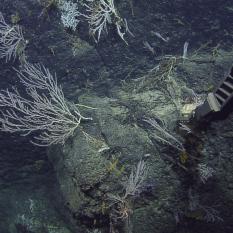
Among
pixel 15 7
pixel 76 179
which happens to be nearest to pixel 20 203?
pixel 76 179

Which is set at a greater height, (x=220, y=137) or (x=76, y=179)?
(x=220, y=137)

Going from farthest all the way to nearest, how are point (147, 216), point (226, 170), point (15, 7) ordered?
1. point (15, 7)
2. point (147, 216)
3. point (226, 170)

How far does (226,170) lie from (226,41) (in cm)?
219

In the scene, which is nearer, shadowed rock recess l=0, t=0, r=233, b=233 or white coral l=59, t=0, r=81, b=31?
shadowed rock recess l=0, t=0, r=233, b=233

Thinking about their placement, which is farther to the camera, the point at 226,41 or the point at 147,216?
the point at 226,41

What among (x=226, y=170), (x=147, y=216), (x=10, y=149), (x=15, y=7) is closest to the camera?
(x=226, y=170)

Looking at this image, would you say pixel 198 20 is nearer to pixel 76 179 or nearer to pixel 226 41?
pixel 226 41

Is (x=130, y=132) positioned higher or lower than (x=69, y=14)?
lower

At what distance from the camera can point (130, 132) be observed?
14.7ft

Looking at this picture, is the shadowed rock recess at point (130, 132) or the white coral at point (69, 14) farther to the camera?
the white coral at point (69, 14)

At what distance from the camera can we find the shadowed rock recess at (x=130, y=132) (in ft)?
13.7

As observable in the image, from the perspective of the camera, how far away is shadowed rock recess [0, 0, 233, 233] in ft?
13.7

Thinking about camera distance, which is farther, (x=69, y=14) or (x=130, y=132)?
(x=69, y=14)

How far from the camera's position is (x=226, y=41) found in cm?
494
